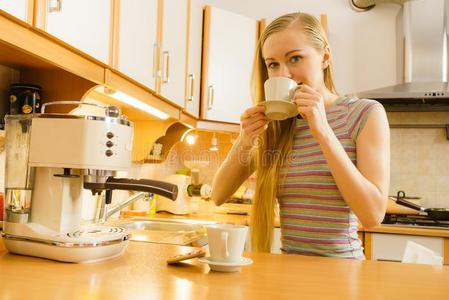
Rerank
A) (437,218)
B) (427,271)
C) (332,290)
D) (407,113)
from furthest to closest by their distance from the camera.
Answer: (407,113), (437,218), (427,271), (332,290)

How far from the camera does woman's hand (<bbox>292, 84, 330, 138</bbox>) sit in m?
0.95

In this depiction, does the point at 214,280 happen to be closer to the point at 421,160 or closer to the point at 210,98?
the point at 210,98

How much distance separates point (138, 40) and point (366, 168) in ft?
3.50

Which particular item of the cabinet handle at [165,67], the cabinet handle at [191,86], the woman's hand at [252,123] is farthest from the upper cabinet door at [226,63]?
the woman's hand at [252,123]

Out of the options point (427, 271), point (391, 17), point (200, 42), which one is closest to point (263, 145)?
point (427, 271)

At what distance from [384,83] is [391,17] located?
1.65 feet

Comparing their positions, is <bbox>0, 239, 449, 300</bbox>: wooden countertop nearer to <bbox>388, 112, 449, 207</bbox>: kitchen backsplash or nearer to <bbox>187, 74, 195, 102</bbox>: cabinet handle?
<bbox>187, 74, 195, 102</bbox>: cabinet handle

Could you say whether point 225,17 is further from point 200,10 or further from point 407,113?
point 407,113

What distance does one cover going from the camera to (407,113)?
3006 mm

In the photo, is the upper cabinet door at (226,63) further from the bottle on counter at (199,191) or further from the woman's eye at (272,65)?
the woman's eye at (272,65)

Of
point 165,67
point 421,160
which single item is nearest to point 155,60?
point 165,67

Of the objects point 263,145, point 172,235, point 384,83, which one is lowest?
point 172,235

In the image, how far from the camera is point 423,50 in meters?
2.84

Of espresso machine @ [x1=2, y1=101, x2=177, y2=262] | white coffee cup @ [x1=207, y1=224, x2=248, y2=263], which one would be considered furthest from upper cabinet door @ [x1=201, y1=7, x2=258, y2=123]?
white coffee cup @ [x1=207, y1=224, x2=248, y2=263]
